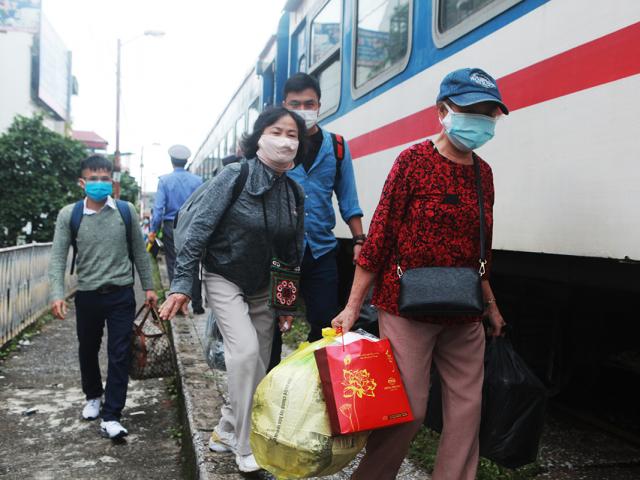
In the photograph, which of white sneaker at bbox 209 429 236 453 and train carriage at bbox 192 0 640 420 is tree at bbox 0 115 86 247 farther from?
white sneaker at bbox 209 429 236 453

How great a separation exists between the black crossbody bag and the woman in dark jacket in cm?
83

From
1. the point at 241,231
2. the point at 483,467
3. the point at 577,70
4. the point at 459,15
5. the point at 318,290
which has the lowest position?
the point at 483,467

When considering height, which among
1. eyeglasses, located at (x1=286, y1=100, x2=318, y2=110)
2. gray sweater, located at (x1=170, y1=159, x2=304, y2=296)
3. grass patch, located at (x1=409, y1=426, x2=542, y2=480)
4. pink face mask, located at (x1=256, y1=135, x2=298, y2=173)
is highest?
eyeglasses, located at (x1=286, y1=100, x2=318, y2=110)

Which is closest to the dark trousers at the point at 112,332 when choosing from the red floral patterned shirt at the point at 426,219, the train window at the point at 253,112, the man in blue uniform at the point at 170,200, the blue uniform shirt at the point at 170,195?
the red floral patterned shirt at the point at 426,219

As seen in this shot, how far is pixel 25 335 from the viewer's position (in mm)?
6523

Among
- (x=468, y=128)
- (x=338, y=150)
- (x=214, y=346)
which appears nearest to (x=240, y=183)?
(x=338, y=150)

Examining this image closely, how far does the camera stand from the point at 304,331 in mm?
6188

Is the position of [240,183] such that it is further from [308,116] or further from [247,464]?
[247,464]

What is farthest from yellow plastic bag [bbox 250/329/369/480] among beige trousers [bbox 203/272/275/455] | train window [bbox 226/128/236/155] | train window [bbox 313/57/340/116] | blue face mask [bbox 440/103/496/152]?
train window [bbox 226/128/236/155]

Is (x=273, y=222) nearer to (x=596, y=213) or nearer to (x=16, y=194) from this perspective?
(x=596, y=213)

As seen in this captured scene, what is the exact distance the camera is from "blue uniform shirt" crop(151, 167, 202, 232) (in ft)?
22.3

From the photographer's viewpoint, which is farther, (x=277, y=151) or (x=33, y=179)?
(x=33, y=179)

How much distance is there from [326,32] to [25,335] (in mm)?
4099

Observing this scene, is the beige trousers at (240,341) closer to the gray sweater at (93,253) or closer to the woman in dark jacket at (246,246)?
the woman in dark jacket at (246,246)
